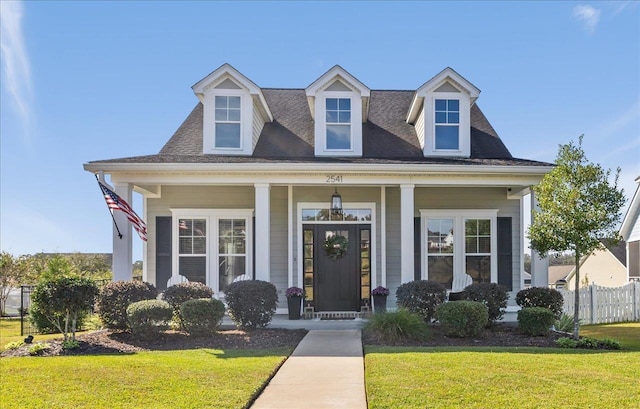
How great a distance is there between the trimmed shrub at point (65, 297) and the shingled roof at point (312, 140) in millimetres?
3217

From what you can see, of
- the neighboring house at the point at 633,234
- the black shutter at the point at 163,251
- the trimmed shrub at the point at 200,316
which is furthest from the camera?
the neighboring house at the point at 633,234

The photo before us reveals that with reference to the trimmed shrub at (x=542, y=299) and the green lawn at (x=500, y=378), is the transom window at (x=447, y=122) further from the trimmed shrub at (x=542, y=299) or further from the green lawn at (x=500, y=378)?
the green lawn at (x=500, y=378)

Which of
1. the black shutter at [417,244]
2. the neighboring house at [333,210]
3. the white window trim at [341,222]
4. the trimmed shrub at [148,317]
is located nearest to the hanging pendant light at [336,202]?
the neighboring house at [333,210]

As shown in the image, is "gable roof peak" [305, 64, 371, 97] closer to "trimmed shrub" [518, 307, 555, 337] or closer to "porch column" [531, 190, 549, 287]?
"porch column" [531, 190, 549, 287]

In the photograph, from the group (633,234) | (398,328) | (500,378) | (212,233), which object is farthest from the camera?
(633,234)

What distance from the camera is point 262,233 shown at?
38.8ft

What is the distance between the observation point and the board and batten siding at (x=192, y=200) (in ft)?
44.9

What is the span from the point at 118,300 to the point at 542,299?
9020 mm

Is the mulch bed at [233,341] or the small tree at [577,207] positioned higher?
the small tree at [577,207]

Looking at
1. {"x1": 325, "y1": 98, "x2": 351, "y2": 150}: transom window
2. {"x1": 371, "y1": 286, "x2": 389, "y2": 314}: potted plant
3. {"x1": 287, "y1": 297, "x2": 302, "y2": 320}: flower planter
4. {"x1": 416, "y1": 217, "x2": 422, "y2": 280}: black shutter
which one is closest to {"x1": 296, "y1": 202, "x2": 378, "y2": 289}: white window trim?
{"x1": 371, "y1": 286, "x2": 389, "y2": 314}: potted plant

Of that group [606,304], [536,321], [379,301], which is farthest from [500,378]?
[606,304]

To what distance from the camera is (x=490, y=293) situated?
35.9ft

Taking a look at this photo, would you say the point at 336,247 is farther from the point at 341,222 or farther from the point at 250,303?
the point at 250,303

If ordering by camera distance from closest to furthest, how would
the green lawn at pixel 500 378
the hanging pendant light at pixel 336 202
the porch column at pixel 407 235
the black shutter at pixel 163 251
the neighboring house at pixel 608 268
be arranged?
the green lawn at pixel 500 378 → the porch column at pixel 407 235 → the hanging pendant light at pixel 336 202 → the black shutter at pixel 163 251 → the neighboring house at pixel 608 268
